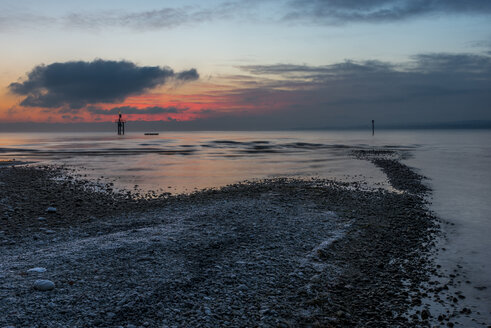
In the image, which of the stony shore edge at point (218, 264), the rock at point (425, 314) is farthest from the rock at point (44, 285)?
the rock at point (425, 314)

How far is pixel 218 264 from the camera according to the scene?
26.7 ft

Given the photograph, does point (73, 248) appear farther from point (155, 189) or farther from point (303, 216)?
point (155, 189)

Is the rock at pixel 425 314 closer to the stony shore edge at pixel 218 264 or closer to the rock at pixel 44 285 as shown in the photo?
the stony shore edge at pixel 218 264

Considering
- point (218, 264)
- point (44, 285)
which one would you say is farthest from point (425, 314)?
point (44, 285)

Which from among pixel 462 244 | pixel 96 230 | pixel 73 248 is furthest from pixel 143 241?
pixel 462 244

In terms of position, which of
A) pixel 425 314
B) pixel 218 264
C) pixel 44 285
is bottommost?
pixel 425 314

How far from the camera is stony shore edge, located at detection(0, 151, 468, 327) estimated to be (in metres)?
6.06

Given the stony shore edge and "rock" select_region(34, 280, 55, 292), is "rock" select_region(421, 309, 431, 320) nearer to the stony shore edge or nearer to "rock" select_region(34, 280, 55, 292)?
the stony shore edge

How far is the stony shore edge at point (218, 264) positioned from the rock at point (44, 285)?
0.11 metres

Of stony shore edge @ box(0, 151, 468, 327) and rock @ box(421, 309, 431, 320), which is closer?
stony shore edge @ box(0, 151, 468, 327)

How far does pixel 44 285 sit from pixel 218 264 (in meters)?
3.52

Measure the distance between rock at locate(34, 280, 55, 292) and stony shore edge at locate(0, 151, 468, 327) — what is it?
114 mm

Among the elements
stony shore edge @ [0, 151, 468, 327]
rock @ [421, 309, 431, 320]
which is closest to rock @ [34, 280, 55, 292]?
stony shore edge @ [0, 151, 468, 327]

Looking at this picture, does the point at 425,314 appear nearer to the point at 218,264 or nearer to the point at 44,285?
the point at 218,264
